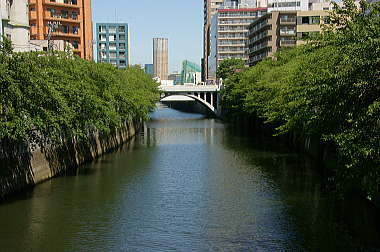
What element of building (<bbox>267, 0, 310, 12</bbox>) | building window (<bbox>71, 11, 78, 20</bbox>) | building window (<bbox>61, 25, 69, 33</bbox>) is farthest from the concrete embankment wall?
building (<bbox>267, 0, 310, 12</bbox>)

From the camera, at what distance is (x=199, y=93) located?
112 meters

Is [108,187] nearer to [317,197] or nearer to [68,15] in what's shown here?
[317,197]

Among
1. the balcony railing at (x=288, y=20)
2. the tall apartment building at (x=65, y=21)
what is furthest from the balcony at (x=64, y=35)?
the balcony railing at (x=288, y=20)

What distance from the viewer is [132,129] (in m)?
66.0

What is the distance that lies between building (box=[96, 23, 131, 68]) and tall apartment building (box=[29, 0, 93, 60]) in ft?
204

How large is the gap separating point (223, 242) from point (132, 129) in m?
46.5

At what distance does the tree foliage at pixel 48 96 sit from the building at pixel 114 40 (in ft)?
360

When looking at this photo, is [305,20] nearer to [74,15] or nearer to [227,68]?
[227,68]

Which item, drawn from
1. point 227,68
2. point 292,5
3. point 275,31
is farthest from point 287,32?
point 227,68

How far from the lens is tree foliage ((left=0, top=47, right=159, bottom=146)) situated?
23922 millimetres

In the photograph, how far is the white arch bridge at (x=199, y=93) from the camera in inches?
4262

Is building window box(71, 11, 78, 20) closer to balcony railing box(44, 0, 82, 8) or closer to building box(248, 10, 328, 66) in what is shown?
balcony railing box(44, 0, 82, 8)

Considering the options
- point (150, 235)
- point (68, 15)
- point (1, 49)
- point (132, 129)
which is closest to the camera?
point (150, 235)

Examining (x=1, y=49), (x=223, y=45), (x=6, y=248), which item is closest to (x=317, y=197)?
(x=6, y=248)
